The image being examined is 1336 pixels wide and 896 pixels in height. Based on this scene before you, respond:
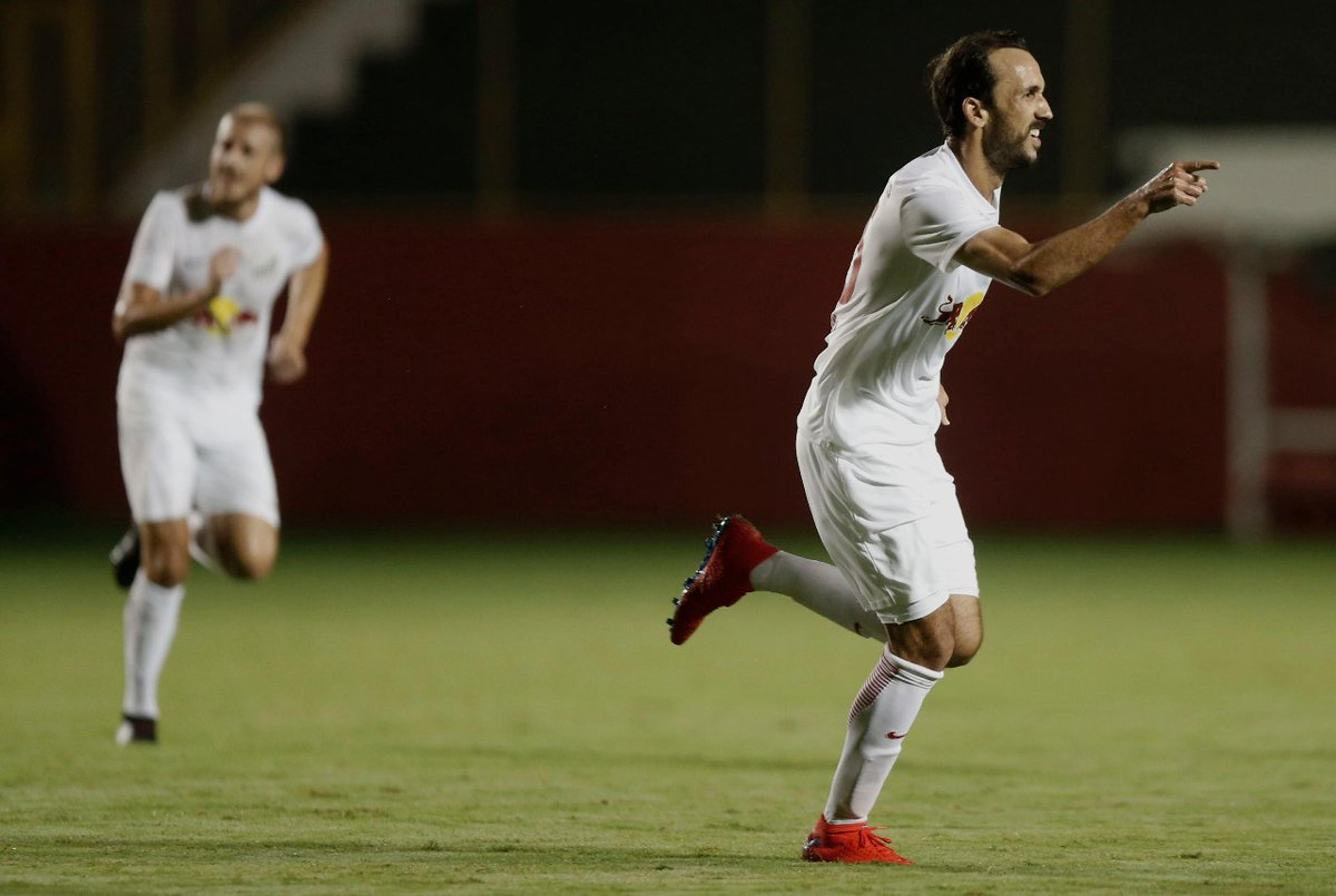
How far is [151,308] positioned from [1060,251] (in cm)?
392

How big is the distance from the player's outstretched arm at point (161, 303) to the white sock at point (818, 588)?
2.57 m

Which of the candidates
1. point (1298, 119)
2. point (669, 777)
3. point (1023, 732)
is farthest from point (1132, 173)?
point (669, 777)

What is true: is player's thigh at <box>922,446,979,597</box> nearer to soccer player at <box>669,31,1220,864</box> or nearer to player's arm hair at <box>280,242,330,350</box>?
soccer player at <box>669,31,1220,864</box>

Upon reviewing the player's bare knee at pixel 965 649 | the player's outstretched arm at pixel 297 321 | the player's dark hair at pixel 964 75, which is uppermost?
the player's dark hair at pixel 964 75

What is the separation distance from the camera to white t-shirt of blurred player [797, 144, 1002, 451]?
18.2 feet

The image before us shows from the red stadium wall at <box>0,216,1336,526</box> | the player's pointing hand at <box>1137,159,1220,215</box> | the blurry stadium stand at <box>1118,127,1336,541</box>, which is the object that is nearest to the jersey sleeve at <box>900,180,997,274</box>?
the player's pointing hand at <box>1137,159,1220,215</box>

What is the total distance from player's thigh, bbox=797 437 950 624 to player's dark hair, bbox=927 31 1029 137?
883mm

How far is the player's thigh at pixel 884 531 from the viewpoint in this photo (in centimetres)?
565

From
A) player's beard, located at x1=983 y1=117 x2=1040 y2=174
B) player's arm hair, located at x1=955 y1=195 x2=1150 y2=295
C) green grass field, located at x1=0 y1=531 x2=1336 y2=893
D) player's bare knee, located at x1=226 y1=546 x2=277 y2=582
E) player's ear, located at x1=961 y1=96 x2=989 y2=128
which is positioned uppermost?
player's ear, located at x1=961 y1=96 x2=989 y2=128

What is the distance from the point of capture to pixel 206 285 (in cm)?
821

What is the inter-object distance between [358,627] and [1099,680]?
4.28 metres

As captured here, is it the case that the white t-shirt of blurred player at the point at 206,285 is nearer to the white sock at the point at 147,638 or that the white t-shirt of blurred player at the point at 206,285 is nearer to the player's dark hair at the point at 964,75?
the white sock at the point at 147,638

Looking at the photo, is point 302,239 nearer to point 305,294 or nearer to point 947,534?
point 305,294

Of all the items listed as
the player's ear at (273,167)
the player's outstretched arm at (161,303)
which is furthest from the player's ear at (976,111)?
the player's ear at (273,167)
